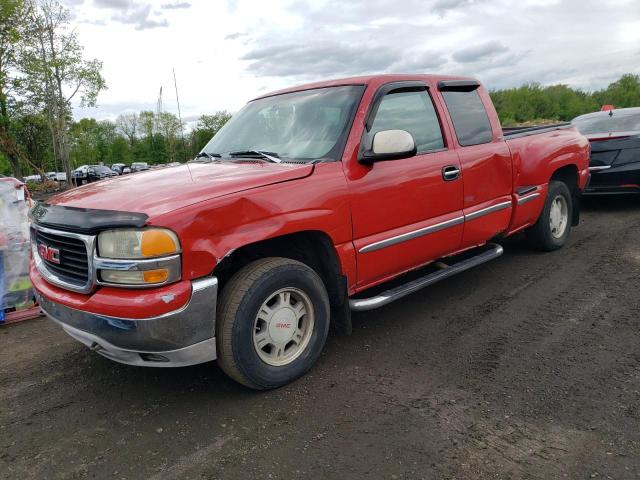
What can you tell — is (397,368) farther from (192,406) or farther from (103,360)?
(103,360)

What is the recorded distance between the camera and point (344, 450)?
246 cm

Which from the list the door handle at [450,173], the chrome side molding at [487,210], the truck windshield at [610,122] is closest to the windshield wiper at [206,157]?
the door handle at [450,173]

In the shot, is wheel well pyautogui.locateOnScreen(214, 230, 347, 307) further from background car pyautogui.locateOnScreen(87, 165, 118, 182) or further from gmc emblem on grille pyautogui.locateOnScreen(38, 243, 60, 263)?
background car pyautogui.locateOnScreen(87, 165, 118, 182)

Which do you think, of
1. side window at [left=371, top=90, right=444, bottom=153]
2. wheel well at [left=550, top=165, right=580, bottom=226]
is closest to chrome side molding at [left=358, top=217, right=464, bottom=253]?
side window at [left=371, top=90, right=444, bottom=153]

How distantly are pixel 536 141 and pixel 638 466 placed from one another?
3689mm

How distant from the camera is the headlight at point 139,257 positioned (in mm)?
2500

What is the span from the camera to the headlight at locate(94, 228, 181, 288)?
2.50 meters

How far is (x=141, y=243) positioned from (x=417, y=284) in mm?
2060

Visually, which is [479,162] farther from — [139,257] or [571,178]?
[139,257]

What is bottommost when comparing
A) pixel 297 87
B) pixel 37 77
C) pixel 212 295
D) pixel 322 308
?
pixel 322 308

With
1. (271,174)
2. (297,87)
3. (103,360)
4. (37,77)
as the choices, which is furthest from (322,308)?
(37,77)

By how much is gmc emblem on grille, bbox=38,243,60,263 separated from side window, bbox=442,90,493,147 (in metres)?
3.15

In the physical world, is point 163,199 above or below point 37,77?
below

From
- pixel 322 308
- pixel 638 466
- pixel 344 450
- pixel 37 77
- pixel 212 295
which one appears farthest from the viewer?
pixel 37 77
